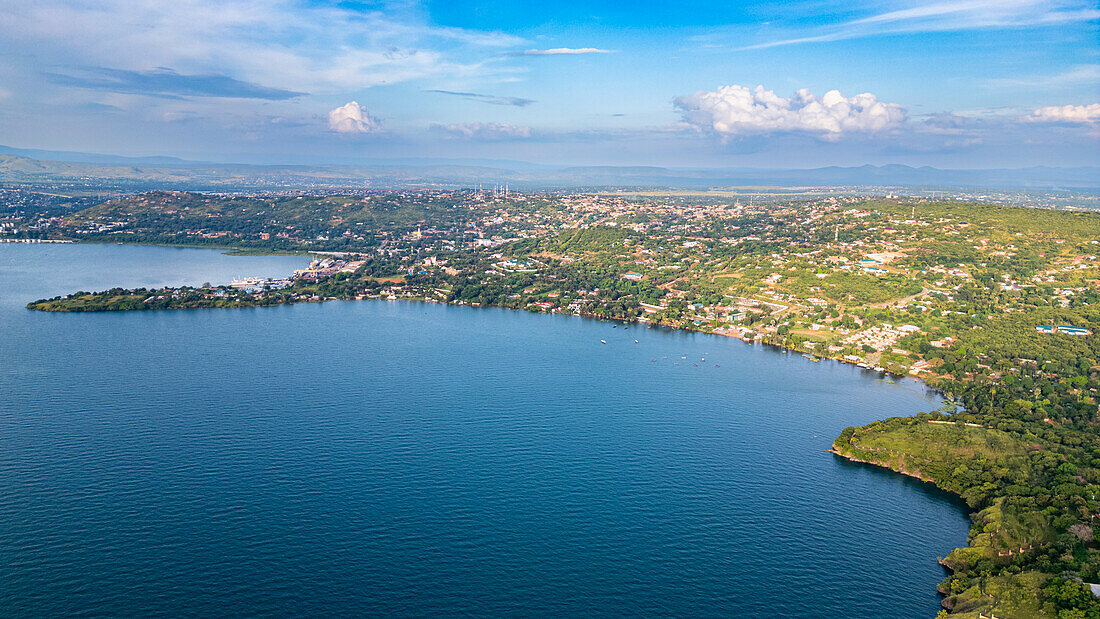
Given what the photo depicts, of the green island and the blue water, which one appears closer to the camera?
the blue water

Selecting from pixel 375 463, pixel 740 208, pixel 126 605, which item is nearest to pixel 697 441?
pixel 375 463

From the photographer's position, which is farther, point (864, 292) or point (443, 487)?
point (864, 292)

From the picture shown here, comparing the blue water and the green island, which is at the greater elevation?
the green island

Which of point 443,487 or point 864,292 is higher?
point 864,292

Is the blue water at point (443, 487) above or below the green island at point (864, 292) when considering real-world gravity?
below
